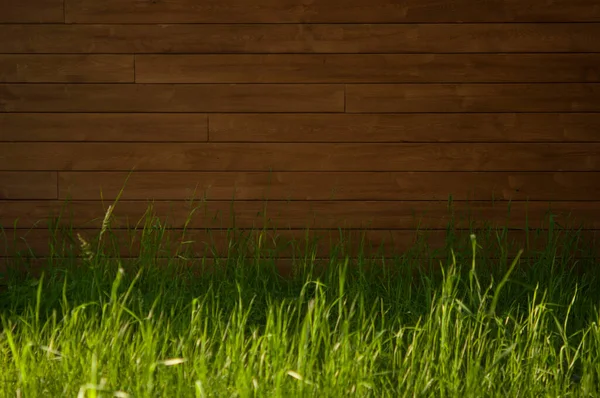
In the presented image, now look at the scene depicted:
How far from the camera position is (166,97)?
137 inches

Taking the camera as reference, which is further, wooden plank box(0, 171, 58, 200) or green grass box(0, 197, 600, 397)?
wooden plank box(0, 171, 58, 200)

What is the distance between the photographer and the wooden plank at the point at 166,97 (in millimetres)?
3469

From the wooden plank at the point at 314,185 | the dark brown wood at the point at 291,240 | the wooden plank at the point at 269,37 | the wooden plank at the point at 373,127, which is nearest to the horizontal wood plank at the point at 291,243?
the dark brown wood at the point at 291,240

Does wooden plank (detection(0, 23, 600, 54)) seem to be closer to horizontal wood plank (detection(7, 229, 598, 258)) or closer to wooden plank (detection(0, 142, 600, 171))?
wooden plank (detection(0, 142, 600, 171))

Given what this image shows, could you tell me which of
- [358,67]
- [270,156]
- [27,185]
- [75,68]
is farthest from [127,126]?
[358,67]

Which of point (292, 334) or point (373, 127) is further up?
point (373, 127)

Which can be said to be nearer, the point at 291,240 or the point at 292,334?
the point at 292,334

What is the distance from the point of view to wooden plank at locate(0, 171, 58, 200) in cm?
350

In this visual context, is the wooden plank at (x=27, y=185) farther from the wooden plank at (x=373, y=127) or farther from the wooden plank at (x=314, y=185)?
the wooden plank at (x=373, y=127)

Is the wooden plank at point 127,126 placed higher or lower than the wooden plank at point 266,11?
lower

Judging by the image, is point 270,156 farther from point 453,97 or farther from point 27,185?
point 27,185

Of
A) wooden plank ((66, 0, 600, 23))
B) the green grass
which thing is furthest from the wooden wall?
the green grass

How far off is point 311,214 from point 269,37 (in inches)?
32.7

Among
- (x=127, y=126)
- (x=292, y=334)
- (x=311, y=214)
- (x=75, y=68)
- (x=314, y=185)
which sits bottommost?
(x=292, y=334)
